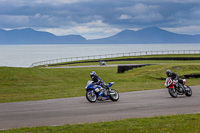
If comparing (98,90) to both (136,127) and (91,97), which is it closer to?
(91,97)

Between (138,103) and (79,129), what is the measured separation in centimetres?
741

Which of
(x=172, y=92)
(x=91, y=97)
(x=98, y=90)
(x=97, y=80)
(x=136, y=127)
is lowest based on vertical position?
(x=136, y=127)

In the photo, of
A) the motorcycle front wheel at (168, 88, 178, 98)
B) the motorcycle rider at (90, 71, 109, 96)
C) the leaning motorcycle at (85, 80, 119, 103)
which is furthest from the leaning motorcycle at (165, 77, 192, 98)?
the motorcycle rider at (90, 71, 109, 96)

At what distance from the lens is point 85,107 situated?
16.5 metres

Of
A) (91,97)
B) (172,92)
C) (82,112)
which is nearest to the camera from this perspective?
(82,112)

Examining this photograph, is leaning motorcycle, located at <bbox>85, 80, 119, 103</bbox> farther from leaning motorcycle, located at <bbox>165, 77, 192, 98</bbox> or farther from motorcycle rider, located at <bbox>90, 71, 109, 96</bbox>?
leaning motorcycle, located at <bbox>165, 77, 192, 98</bbox>

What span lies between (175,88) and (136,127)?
10.2 metres

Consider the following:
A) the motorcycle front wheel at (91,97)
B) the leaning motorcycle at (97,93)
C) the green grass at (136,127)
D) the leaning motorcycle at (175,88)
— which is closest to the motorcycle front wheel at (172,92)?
the leaning motorcycle at (175,88)

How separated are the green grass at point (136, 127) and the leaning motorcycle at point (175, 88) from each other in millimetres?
7513

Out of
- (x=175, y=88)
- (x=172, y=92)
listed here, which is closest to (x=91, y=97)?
(x=172, y=92)

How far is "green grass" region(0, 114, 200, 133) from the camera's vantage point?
1006cm

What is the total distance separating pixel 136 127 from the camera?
1061 cm

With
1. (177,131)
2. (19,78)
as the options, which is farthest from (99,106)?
(19,78)

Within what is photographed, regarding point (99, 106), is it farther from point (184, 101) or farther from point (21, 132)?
point (21, 132)
